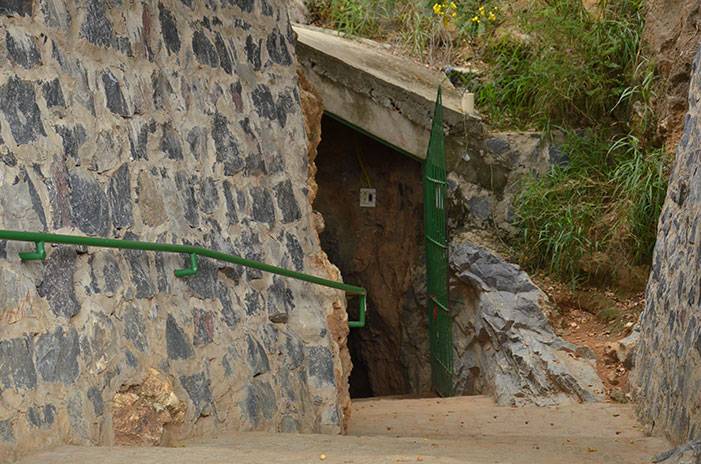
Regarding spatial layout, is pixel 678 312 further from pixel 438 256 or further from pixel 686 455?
pixel 438 256

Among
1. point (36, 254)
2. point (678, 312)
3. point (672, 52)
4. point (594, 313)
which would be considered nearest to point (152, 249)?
point (36, 254)

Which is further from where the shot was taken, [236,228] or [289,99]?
[289,99]

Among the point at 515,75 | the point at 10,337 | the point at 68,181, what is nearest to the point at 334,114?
the point at 515,75

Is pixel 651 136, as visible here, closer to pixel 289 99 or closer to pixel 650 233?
pixel 650 233

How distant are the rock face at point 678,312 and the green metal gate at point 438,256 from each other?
2585 mm

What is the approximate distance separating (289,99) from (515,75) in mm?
4295

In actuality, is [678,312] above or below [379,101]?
below

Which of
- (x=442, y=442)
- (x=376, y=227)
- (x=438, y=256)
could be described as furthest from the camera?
(x=376, y=227)

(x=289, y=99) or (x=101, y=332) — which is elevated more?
(x=289, y=99)

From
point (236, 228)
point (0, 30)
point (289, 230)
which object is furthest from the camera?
point (289, 230)

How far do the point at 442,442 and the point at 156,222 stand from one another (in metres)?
1.68

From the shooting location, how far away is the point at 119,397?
4121 mm

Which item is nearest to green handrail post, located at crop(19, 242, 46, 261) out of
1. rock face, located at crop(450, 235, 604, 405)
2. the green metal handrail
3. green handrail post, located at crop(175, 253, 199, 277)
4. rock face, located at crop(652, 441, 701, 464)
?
the green metal handrail

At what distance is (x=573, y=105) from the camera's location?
941 centimetres
